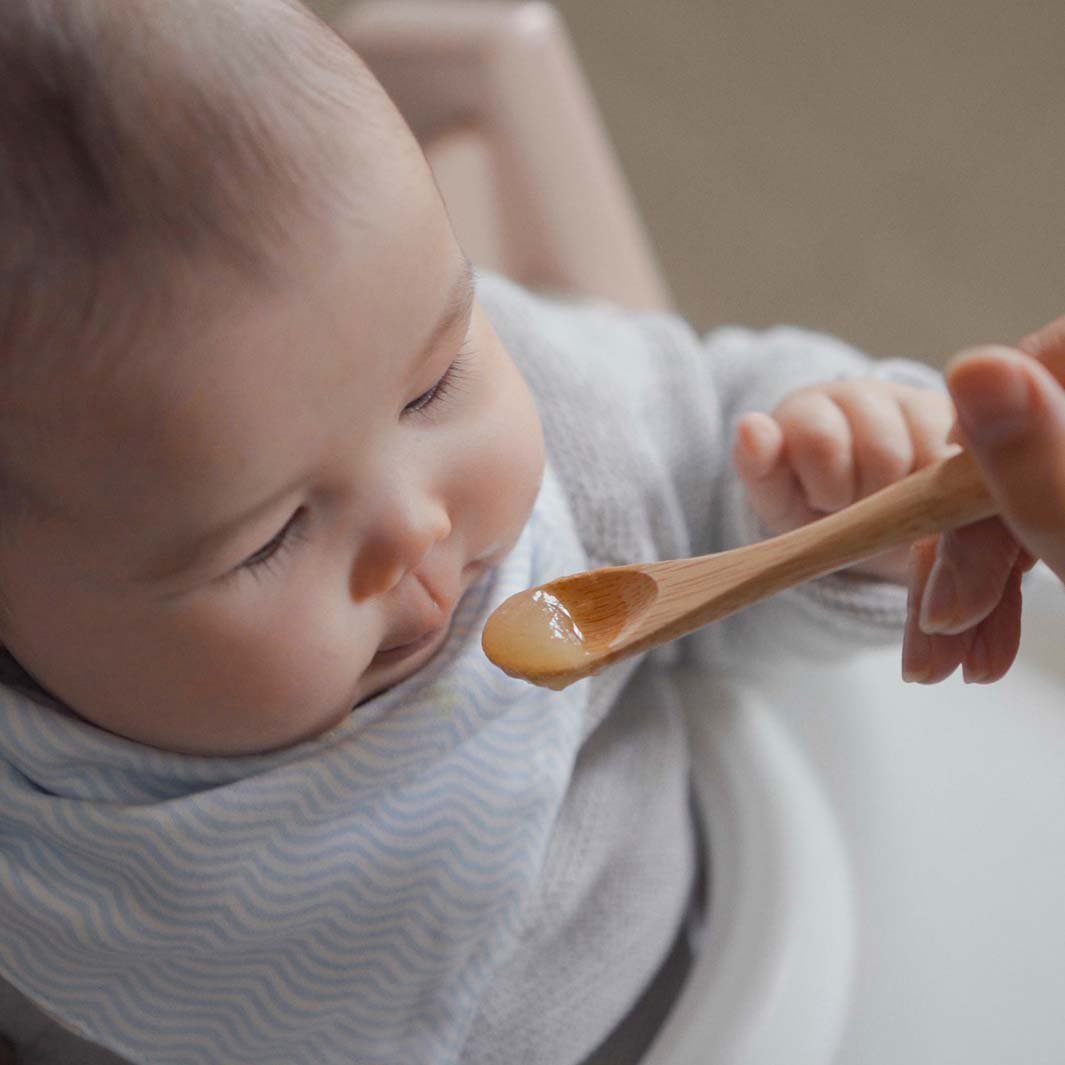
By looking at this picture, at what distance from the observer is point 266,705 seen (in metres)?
0.42

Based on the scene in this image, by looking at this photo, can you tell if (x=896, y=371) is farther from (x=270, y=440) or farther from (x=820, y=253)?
(x=820, y=253)

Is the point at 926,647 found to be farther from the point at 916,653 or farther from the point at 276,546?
the point at 276,546

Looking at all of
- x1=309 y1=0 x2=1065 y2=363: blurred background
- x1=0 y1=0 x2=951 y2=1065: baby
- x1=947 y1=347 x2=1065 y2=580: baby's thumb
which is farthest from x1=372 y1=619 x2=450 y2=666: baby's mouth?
x1=309 y1=0 x2=1065 y2=363: blurred background

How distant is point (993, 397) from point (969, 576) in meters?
0.09

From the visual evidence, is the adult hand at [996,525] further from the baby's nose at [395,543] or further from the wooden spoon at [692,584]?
the baby's nose at [395,543]

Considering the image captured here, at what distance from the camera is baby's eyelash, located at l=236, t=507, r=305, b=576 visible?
39 centimetres

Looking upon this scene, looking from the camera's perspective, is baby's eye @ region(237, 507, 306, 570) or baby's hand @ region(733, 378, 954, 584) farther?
baby's hand @ region(733, 378, 954, 584)

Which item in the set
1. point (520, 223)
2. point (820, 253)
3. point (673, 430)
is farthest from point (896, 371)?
point (820, 253)

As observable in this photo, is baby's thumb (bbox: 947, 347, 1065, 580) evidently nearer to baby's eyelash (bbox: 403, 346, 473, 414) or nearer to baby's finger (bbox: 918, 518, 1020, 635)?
baby's finger (bbox: 918, 518, 1020, 635)

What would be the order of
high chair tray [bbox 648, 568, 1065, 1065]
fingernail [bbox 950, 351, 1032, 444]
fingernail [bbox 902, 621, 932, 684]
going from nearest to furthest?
1. fingernail [bbox 950, 351, 1032, 444]
2. fingernail [bbox 902, 621, 932, 684]
3. high chair tray [bbox 648, 568, 1065, 1065]

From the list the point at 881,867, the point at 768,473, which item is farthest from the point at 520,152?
the point at 881,867

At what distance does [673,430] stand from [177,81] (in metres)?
0.34

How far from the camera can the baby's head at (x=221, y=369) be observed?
33cm

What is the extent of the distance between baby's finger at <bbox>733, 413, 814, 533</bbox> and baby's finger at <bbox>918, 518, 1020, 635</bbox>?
15 cm
